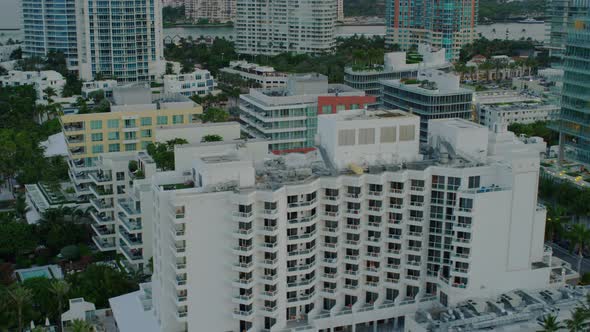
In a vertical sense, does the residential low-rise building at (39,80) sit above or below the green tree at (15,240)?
above

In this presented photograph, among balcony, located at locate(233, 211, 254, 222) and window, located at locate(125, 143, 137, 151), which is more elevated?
balcony, located at locate(233, 211, 254, 222)

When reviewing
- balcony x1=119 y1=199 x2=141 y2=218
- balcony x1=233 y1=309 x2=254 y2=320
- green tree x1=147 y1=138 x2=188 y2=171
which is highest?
green tree x1=147 y1=138 x2=188 y2=171

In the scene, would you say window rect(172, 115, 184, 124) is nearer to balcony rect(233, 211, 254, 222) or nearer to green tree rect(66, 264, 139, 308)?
green tree rect(66, 264, 139, 308)

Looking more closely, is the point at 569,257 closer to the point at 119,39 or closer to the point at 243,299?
the point at 243,299

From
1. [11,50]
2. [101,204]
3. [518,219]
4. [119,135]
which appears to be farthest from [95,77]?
[518,219]

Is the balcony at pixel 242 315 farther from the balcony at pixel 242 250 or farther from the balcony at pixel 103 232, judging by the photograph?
the balcony at pixel 103 232

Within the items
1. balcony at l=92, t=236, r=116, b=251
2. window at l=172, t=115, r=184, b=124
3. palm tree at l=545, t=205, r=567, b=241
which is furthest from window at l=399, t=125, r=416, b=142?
window at l=172, t=115, r=184, b=124

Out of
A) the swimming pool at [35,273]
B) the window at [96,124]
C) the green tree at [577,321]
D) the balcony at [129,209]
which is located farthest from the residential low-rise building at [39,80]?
the green tree at [577,321]
